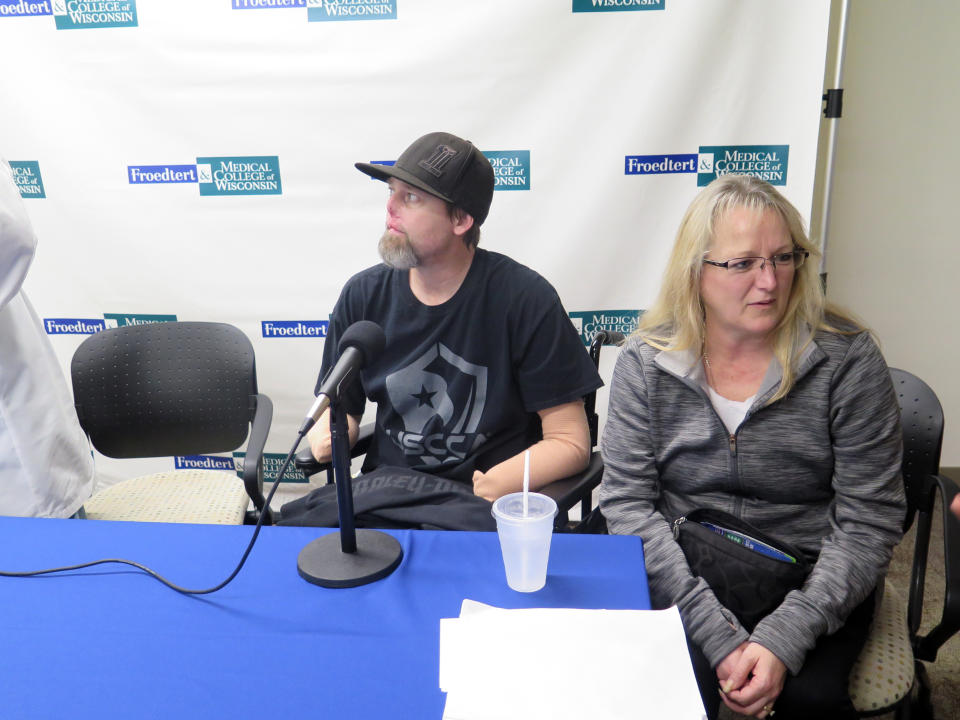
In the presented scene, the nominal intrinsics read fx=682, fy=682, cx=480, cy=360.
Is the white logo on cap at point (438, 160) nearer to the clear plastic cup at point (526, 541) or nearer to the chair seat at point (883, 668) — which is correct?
the clear plastic cup at point (526, 541)

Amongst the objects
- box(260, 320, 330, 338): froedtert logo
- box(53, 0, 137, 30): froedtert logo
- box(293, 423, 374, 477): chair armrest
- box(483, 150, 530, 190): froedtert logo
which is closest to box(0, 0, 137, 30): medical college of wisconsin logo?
box(53, 0, 137, 30): froedtert logo

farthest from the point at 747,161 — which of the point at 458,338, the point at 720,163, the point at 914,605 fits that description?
the point at 914,605

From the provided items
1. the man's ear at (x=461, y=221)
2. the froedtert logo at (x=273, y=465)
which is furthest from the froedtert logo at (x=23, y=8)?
the man's ear at (x=461, y=221)

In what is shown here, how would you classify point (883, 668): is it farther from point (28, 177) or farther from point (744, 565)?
point (28, 177)

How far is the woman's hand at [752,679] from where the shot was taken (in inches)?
44.2

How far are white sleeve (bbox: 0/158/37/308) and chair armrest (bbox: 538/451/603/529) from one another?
1237 mm

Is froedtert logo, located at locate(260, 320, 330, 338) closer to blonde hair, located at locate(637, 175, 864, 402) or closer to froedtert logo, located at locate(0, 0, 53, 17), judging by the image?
froedtert logo, located at locate(0, 0, 53, 17)

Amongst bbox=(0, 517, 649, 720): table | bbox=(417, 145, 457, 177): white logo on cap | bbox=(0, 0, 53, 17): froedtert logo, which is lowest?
bbox=(0, 517, 649, 720): table

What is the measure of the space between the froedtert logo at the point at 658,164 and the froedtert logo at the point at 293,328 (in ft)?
4.26

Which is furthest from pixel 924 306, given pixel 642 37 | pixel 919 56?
pixel 642 37

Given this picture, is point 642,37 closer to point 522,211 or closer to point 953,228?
point 522,211

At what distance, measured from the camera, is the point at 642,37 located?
7.50ft

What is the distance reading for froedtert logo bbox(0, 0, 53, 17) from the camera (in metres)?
2.47

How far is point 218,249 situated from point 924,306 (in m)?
2.80
